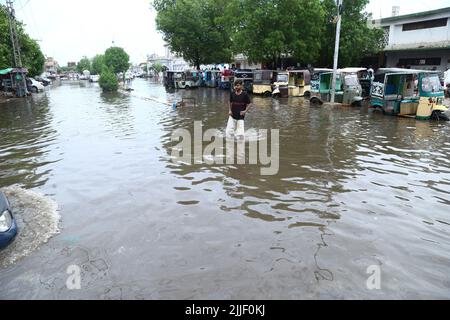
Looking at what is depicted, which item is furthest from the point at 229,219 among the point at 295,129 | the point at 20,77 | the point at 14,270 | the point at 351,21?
the point at 20,77

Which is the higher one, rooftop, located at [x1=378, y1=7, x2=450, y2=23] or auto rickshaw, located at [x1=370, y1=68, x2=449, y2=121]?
rooftop, located at [x1=378, y1=7, x2=450, y2=23]

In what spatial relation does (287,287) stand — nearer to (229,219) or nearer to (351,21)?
(229,219)

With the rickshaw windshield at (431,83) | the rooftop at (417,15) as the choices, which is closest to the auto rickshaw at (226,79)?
the rooftop at (417,15)

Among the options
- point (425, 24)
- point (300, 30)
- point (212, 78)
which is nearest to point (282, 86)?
point (300, 30)

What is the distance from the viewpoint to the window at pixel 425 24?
86.1ft

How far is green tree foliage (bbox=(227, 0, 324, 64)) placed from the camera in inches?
1062

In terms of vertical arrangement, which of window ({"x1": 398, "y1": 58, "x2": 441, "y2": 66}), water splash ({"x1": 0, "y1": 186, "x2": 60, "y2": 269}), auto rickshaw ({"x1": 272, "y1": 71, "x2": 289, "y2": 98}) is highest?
window ({"x1": 398, "y1": 58, "x2": 441, "y2": 66})

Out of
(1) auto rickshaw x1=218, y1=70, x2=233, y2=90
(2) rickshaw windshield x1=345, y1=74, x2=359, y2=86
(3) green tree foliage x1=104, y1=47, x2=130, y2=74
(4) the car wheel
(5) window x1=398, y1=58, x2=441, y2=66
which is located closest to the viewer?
(2) rickshaw windshield x1=345, y1=74, x2=359, y2=86

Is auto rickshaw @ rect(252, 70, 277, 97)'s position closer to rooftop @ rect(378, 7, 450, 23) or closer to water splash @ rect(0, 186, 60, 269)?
rooftop @ rect(378, 7, 450, 23)

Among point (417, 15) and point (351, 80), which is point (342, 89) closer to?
point (351, 80)

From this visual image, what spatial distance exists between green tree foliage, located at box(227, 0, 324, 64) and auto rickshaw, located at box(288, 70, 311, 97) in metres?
2.98

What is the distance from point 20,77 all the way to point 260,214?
32098 millimetres

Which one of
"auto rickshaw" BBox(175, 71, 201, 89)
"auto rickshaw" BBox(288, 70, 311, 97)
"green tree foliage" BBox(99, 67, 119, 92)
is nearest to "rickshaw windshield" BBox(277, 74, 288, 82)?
"auto rickshaw" BBox(288, 70, 311, 97)

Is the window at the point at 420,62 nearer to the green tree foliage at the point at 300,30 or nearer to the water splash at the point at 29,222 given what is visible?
the green tree foliage at the point at 300,30
